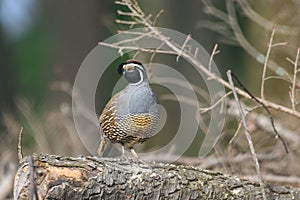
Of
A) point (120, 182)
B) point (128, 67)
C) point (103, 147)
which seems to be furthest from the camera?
point (103, 147)

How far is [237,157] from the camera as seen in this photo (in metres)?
4.40

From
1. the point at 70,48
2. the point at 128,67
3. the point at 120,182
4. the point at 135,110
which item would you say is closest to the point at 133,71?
the point at 128,67

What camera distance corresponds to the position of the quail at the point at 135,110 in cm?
334

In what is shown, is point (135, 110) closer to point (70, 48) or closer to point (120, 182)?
point (120, 182)

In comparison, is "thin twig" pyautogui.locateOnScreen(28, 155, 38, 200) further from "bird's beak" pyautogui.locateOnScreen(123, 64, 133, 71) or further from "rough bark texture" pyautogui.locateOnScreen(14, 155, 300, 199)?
"bird's beak" pyautogui.locateOnScreen(123, 64, 133, 71)

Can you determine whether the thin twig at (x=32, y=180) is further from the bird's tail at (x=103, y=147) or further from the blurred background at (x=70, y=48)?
the blurred background at (x=70, y=48)

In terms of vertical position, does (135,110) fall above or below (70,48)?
below

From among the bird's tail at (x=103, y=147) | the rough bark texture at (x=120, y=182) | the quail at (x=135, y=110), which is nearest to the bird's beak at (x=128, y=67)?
the quail at (x=135, y=110)

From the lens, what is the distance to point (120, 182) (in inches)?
117

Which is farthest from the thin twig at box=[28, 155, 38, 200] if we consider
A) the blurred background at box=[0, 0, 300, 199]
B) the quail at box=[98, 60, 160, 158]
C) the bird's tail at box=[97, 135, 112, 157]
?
the blurred background at box=[0, 0, 300, 199]

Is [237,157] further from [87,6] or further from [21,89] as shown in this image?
[21,89]

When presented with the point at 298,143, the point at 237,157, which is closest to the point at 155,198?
the point at 237,157

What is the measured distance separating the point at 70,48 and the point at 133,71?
6.49m

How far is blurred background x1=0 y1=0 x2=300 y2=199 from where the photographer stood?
19.9 ft
